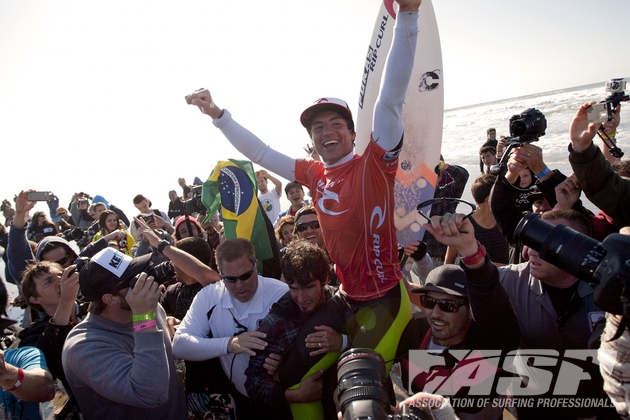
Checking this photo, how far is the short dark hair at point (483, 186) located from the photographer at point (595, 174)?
133 centimetres

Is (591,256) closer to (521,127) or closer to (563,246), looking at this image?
(563,246)

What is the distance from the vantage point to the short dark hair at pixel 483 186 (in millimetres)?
3486

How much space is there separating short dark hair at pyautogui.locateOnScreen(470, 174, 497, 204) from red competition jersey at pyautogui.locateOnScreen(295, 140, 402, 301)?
1.81 m

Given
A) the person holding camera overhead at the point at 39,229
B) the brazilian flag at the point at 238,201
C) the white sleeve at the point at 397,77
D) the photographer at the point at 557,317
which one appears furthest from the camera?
the person holding camera overhead at the point at 39,229

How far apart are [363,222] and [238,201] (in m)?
2.01

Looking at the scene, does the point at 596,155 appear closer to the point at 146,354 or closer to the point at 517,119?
the point at 517,119

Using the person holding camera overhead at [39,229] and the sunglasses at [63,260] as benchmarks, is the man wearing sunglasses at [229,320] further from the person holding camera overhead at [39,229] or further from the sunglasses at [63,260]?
the person holding camera overhead at [39,229]

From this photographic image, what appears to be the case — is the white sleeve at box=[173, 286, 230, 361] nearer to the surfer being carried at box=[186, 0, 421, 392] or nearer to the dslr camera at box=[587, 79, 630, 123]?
the surfer being carried at box=[186, 0, 421, 392]

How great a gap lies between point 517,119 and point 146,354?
2.40 meters

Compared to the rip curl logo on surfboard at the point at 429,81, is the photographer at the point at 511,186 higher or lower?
lower

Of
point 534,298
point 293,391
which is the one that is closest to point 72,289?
point 293,391

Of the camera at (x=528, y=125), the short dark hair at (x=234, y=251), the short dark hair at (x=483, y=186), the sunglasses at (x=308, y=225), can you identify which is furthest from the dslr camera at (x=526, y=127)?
the short dark hair at (x=234, y=251)

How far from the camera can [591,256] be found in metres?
1.12

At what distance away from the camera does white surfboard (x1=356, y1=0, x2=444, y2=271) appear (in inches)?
120
